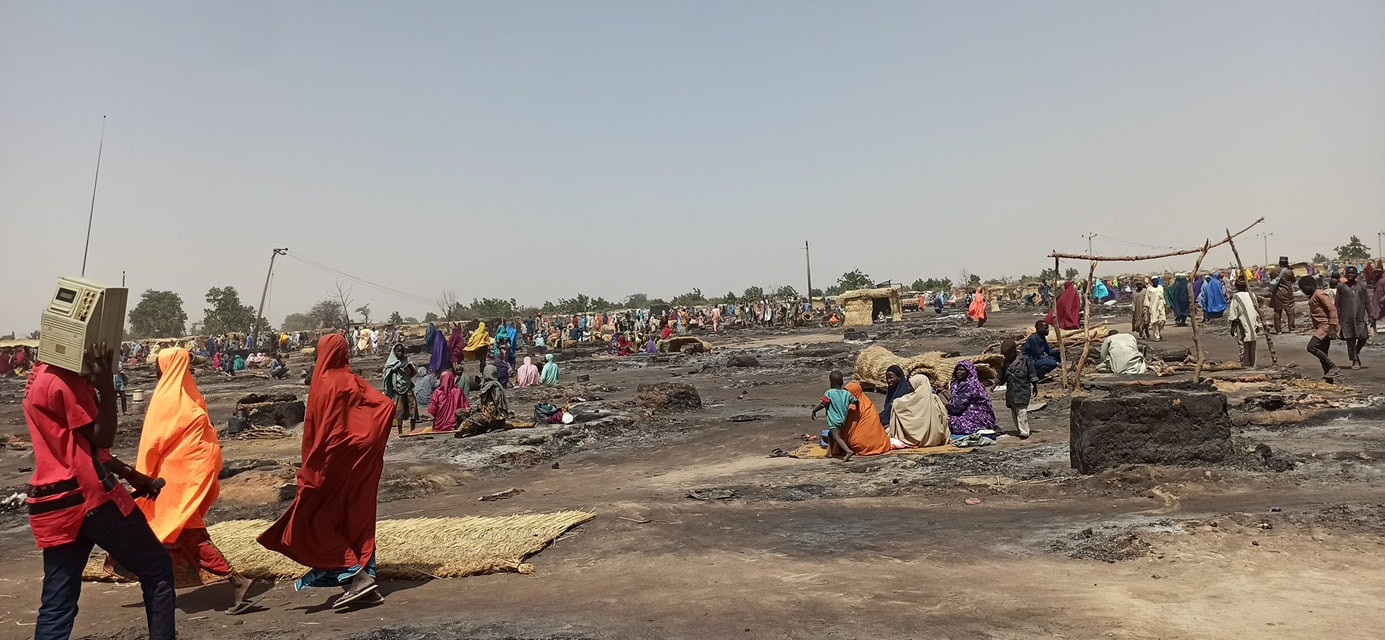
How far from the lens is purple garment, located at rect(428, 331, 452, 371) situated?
1919 cm

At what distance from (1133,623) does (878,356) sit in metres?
11.8

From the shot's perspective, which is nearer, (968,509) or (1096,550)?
(1096,550)

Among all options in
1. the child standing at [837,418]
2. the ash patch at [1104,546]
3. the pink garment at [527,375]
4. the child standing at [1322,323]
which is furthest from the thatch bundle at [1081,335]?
the ash patch at [1104,546]

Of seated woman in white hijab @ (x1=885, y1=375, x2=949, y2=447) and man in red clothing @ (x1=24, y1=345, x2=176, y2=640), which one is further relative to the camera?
seated woman in white hijab @ (x1=885, y1=375, x2=949, y2=447)

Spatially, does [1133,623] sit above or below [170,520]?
below

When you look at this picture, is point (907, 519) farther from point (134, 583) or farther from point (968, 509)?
point (134, 583)

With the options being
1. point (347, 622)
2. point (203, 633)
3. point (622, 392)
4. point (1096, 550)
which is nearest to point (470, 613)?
point (347, 622)

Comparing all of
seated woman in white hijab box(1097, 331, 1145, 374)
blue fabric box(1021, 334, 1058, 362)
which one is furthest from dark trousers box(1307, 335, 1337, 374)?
blue fabric box(1021, 334, 1058, 362)

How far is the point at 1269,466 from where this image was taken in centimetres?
729

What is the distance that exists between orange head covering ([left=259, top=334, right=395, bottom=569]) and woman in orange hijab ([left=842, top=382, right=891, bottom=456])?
18.7 ft

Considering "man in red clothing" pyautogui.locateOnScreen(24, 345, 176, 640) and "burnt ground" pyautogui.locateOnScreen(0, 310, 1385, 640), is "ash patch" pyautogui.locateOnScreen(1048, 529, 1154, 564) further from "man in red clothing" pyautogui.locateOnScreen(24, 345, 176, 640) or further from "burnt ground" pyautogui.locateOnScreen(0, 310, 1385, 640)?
"man in red clothing" pyautogui.locateOnScreen(24, 345, 176, 640)

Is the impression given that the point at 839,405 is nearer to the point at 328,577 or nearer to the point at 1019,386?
the point at 1019,386

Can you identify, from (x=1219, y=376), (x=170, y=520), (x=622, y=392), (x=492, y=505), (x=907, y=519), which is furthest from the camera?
(x=622, y=392)

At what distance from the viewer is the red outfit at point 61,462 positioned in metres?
3.47
